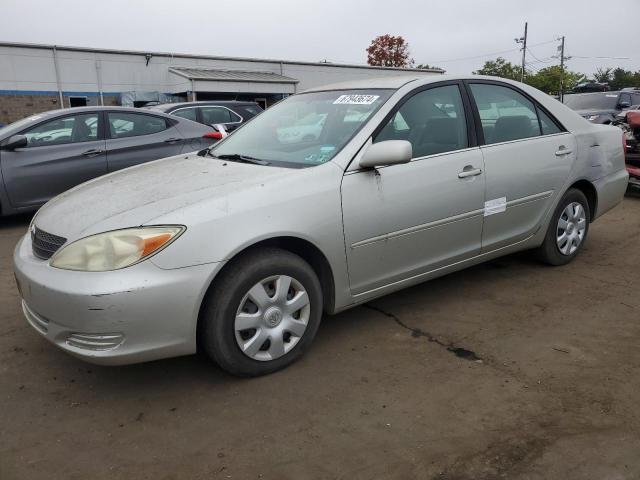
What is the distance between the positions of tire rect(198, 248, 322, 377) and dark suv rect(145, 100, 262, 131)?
22.2ft

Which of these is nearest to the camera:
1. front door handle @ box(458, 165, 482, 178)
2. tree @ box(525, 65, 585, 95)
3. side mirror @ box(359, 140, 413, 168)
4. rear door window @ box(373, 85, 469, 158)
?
side mirror @ box(359, 140, 413, 168)

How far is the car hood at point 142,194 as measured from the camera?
8.82 ft

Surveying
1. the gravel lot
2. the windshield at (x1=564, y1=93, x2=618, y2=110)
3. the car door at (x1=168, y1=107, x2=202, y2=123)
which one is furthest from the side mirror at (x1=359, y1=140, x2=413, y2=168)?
the windshield at (x1=564, y1=93, x2=618, y2=110)

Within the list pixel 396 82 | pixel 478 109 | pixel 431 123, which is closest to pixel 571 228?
pixel 478 109

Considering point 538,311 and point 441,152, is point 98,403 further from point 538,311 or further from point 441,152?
point 538,311

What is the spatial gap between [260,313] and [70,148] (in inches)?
189

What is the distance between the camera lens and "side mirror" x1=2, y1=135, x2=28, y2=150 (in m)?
6.17

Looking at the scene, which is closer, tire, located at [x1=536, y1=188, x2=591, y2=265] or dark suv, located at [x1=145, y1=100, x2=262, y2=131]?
tire, located at [x1=536, y1=188, x2=591, y2=265]

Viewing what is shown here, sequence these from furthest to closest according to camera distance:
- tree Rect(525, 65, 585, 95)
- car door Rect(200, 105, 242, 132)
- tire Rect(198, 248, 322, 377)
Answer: tree Rect(525, 65, 585, 95)
car door Rect(200, 105, 242, 132)
tire Rect(198, 248, 322, 377)

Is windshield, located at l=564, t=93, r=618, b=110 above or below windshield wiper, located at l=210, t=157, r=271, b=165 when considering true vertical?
above

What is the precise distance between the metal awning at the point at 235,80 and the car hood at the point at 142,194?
81.3ft

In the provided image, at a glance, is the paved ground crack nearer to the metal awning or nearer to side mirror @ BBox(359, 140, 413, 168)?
side mirror @ BBox(359, 140, 413, 168)

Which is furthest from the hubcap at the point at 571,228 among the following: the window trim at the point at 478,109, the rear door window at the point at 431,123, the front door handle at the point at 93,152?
the front door handle at the point at 93,152

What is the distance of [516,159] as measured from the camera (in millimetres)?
3902
